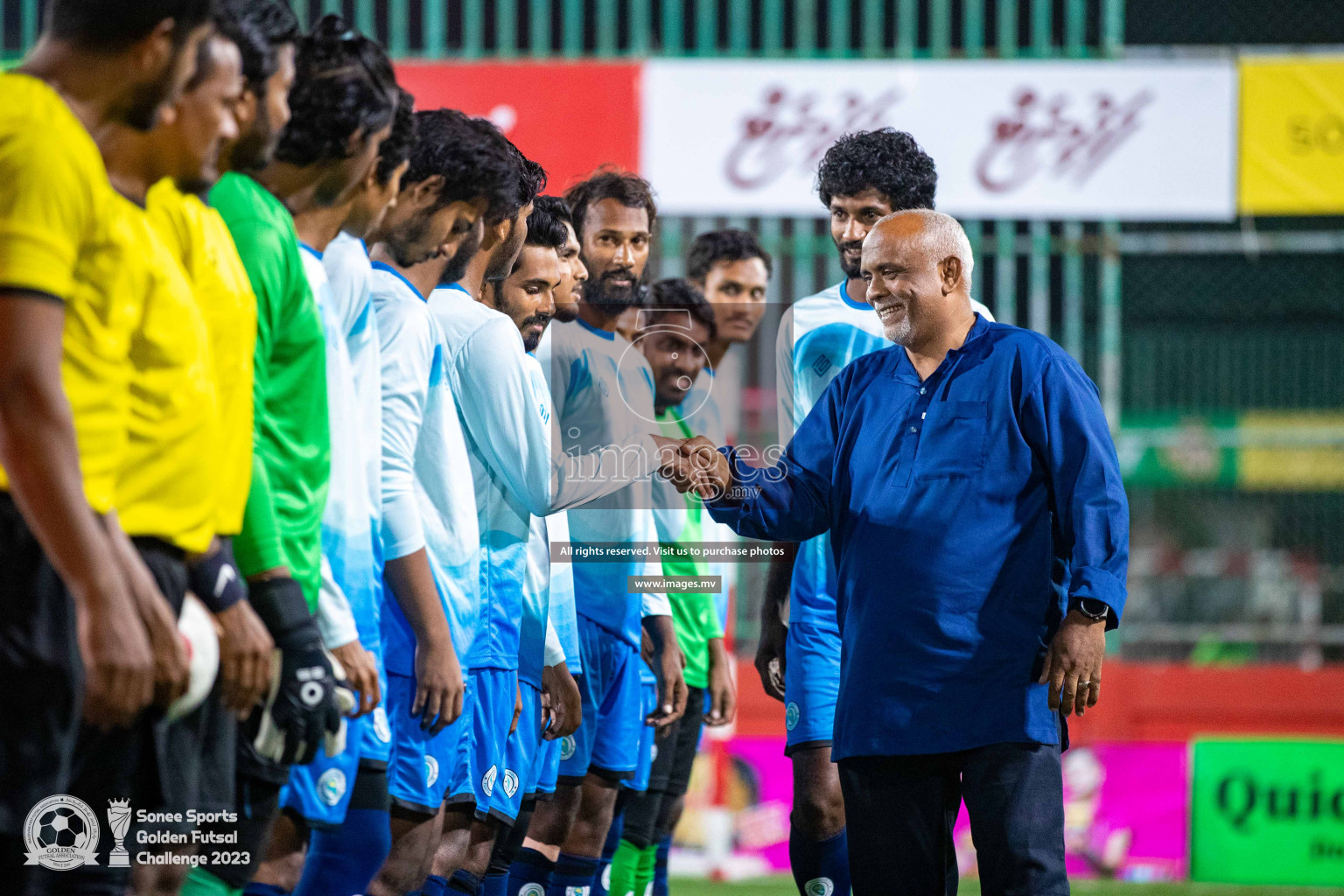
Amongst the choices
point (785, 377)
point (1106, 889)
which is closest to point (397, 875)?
point (785, 377)

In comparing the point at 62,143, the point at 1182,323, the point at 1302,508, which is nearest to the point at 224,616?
the point at 62,143

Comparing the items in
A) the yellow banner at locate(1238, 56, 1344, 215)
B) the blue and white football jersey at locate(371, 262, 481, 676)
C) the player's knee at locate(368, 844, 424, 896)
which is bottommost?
the player's knee at locate(368, 844, 424, 896)

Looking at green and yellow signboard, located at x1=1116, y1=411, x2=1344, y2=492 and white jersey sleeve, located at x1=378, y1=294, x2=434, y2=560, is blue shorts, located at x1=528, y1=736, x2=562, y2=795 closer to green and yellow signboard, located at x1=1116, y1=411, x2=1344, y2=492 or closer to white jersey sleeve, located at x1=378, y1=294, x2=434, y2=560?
white jersey sleeve, located at x1=378, y1=294, x2=434, y2=560

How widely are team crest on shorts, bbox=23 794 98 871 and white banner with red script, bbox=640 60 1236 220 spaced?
885cm

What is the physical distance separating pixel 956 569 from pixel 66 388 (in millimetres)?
2116

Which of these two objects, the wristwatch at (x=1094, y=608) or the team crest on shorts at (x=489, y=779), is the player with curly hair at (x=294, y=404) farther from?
the wristwatch at (x=1094, y=608)

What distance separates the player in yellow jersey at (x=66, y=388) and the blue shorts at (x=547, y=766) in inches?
90.2

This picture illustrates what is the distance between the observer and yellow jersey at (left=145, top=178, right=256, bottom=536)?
7.57 ft

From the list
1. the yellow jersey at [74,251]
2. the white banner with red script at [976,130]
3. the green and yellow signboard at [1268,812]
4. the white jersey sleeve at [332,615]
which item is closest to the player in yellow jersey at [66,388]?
the yellow jersey at [74,251]

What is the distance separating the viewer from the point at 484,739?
3.71 meters

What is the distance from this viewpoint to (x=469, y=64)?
1058 centimetres

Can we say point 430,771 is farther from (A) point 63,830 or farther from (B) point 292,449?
(A) point 63,830

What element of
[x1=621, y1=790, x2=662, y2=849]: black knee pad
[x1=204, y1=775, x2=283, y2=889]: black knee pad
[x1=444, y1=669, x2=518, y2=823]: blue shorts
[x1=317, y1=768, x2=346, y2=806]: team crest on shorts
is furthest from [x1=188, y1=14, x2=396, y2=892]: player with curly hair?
[x1=621, y1=790, x2=662, y2=849]: black knee pad

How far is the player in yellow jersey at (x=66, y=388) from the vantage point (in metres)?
1.86
